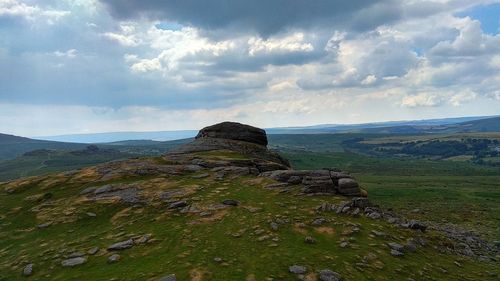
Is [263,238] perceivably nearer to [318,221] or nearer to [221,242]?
[221,242]

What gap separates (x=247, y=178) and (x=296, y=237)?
19274 mm

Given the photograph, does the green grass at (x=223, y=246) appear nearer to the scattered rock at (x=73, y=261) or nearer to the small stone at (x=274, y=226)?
the small stone at (x=274, y=226)

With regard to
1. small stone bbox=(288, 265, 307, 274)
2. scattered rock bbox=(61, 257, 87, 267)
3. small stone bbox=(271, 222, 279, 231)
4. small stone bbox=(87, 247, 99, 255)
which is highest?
small stone bbox=(271, 222, 279, 231)

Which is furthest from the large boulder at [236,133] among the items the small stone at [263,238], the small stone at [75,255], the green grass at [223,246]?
the small stone at [75,255]

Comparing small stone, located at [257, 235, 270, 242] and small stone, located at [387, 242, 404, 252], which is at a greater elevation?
small stone, located at [257, 235, 270, 242]

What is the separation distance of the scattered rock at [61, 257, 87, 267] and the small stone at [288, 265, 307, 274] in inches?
699

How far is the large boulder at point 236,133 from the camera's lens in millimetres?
83438

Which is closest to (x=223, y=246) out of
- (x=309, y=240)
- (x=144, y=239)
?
(x=309, y=240)

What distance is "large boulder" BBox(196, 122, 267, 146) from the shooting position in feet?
274

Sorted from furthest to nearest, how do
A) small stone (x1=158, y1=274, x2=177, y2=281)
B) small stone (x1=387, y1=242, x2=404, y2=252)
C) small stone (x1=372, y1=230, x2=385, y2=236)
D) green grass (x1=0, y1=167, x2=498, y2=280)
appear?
small stone (x1=372, y1=230, x2=385, y2=236), small stone (x1=387, y1=242, x2=404, y2=252), green grass (x1=0, y1=167, x2=498, y2=280), small stone (x1=158, y1=274, x2=177, y2=281)

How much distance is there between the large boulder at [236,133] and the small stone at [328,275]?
53049 mm

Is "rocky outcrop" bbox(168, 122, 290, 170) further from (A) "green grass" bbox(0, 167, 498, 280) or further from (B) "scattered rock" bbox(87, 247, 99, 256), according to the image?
(B) "scattered rock" bbox(87, 247, 99, 256)

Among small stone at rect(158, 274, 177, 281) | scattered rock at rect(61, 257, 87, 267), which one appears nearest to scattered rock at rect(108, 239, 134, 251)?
scattered rock at rect(61, 257, 87, 267)

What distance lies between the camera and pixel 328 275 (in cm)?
3117
